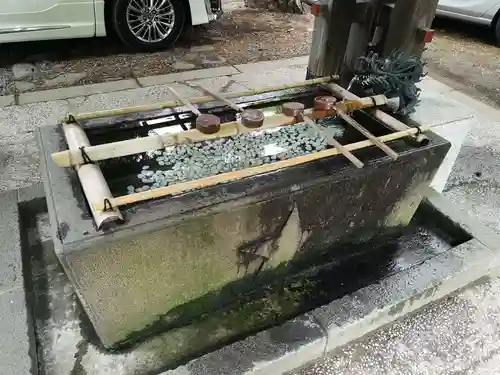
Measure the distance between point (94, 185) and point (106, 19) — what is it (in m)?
4.41

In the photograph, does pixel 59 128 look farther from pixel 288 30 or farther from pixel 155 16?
pixel 288 30

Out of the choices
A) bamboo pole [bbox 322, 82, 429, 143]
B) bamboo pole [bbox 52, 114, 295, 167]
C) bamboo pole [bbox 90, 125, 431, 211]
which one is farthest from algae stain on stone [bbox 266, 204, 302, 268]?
bamboo pole [bbox 322, 82, 429, 143]

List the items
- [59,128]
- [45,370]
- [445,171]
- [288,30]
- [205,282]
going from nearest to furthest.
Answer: [45,370] < [205,282] < [59,128] < [445,171] < [288,30]

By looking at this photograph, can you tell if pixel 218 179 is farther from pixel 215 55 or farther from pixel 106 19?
pixel 106 19

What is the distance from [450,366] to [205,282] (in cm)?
127

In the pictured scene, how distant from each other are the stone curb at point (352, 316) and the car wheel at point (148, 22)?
4.44 m

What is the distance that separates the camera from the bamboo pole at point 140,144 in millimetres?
1735

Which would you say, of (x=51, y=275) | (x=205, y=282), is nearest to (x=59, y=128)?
(x=51, y=275)

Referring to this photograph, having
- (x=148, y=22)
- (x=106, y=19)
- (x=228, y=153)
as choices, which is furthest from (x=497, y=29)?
(x=228, y=153)

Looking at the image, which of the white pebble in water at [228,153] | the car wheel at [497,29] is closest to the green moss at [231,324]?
the white pebble in water at [228,153]

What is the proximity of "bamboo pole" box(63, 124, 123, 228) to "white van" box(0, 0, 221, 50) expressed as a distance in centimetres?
362

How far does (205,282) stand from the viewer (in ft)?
6.43

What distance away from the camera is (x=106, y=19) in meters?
5.29

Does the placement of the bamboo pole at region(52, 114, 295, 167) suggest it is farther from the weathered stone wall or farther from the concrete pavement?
the concrete pavement
